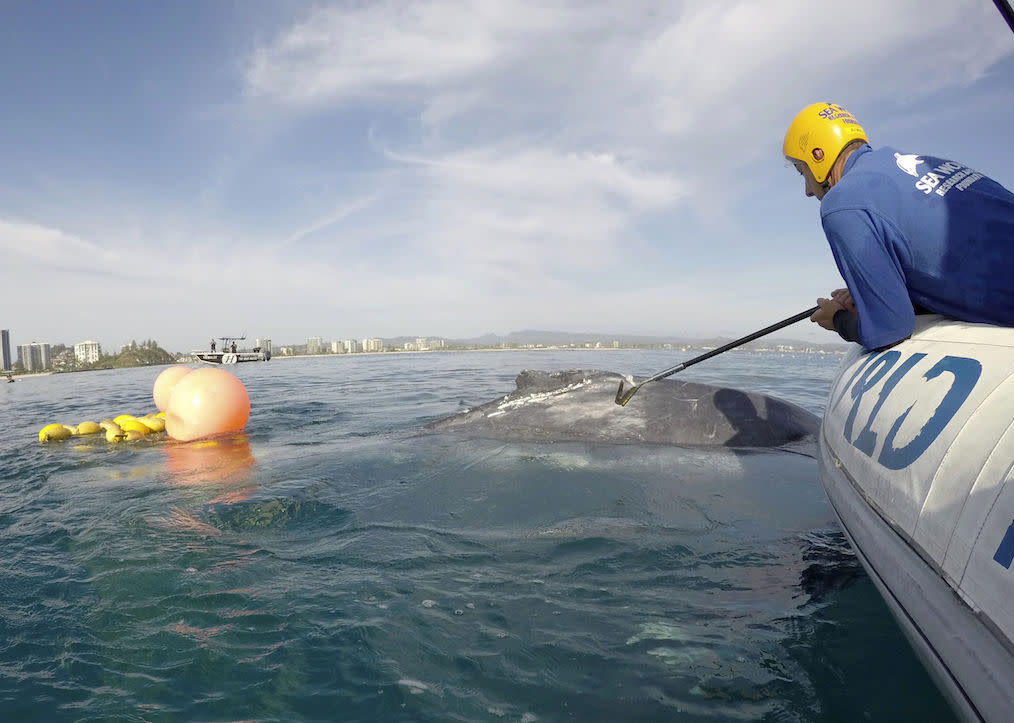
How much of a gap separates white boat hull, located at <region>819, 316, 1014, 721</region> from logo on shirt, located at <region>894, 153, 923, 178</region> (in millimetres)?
1024

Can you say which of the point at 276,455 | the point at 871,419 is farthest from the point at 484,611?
the point at 276,455

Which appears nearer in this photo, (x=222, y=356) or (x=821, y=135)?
(x=821, y=135)

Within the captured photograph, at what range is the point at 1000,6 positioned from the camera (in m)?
2.15

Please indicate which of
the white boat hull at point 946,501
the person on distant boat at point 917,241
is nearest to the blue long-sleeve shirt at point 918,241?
the person on distant boat at point 917,241

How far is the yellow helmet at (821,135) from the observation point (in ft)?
13.6

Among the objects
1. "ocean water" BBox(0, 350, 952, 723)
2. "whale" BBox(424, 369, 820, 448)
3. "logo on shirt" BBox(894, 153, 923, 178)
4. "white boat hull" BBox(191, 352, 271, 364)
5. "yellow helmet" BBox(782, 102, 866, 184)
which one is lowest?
"ocean water" BBox(0, 350, 952, 723)

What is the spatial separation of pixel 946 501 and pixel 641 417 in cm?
563

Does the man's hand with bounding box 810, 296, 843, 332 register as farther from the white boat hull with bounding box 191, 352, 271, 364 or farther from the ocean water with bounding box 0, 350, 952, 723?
the white boat hull with bounding box 191, 352, 271, 364

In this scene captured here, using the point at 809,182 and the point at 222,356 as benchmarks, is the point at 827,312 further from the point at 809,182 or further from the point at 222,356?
the point at 222,356

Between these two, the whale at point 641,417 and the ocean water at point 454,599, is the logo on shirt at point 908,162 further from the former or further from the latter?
the whale at point 641,417

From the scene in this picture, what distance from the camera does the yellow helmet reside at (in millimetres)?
4160

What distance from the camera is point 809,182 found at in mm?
4504

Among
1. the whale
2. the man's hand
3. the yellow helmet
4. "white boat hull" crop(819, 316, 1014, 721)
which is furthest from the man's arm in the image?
the whale

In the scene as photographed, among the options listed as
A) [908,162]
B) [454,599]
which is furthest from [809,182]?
[454,599]
